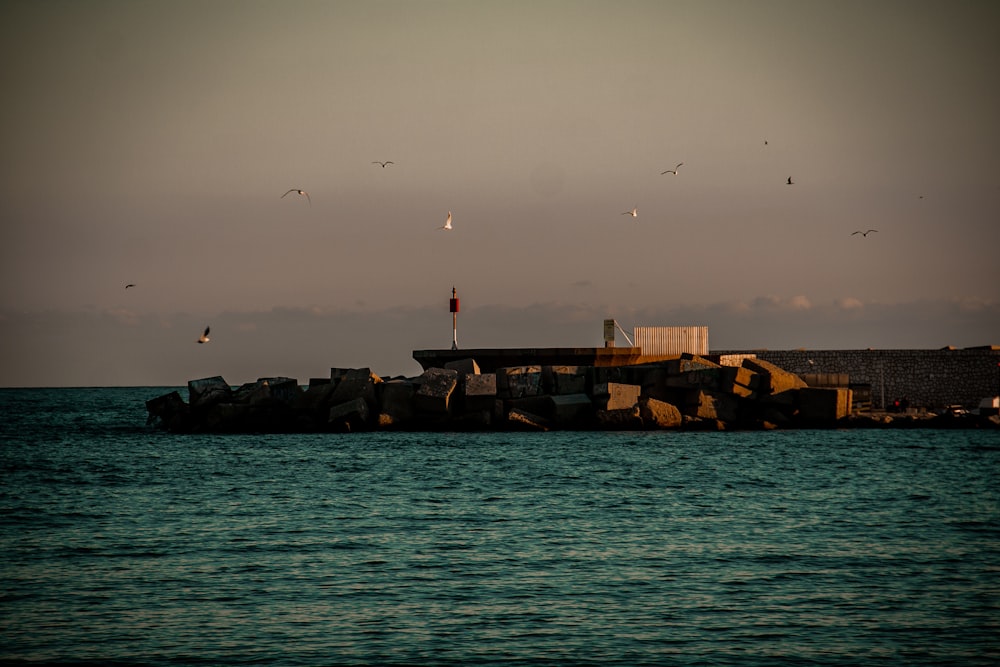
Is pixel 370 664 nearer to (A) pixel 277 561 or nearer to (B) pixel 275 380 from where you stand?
(A) pixel 277 561

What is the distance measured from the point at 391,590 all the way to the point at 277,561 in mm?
2347

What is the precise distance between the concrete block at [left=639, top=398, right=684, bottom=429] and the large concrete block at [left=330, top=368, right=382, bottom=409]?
8.40 m

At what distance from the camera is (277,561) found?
13750mm

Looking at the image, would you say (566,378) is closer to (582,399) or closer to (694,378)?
(582,399)

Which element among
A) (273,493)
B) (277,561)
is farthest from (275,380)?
(277,561)

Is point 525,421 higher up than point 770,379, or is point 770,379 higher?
point 770,379

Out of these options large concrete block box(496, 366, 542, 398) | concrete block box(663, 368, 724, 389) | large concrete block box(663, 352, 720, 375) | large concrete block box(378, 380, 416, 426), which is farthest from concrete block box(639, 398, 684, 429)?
large concrete block box(378, 380, 416, 426)

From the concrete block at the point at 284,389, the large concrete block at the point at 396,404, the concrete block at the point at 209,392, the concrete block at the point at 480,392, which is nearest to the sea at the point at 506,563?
the concrete block at the point at 480,392

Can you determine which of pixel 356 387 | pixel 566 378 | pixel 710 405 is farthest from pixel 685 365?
pixel 356 387

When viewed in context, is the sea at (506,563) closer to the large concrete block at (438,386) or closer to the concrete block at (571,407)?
the concrete block at (571,407)

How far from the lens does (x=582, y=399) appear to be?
33062 mm

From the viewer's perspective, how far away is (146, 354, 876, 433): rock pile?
3331 cm

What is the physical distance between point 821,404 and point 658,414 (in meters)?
5.55

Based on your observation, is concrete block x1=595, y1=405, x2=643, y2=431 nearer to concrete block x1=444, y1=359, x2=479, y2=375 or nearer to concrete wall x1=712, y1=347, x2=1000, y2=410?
→ concrete block x1=444, y1=359, x2=479, y2=375
